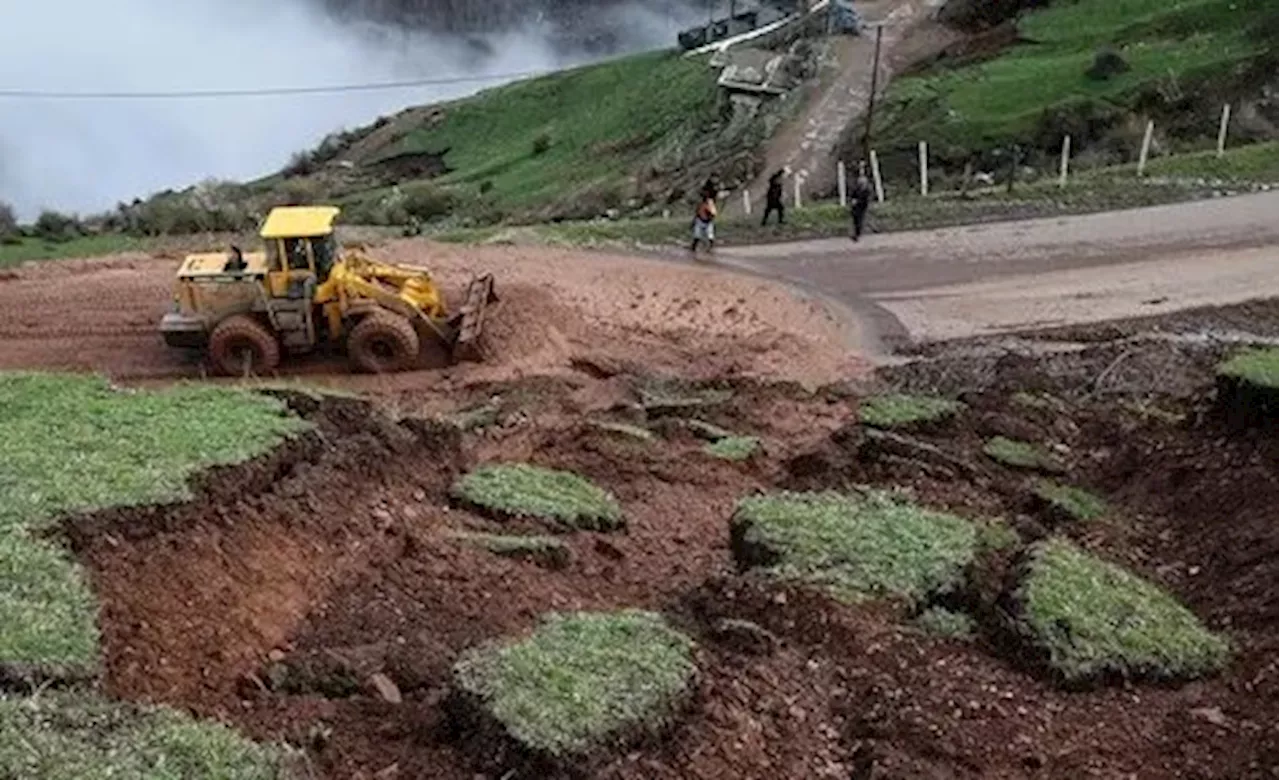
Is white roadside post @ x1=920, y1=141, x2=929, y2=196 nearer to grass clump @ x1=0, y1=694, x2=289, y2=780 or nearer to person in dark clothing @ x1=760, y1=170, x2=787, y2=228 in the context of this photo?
person in dark clothing @ x1=760, y1=170, x2=787, y2=228

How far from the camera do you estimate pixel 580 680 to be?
404 inches

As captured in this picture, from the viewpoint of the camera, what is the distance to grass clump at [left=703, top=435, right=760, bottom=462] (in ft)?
58.5

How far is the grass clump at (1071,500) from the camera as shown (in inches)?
623

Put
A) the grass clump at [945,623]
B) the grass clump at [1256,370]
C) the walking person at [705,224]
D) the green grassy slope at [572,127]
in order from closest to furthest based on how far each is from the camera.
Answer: the grass clump at [945,623] < the grass clump at [1256,370] < the walking person at [705,224] < the green grassy slope at [572,127]

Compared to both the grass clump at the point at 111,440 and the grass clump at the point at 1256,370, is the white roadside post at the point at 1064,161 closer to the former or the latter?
the grass clump at the point at 1256,370

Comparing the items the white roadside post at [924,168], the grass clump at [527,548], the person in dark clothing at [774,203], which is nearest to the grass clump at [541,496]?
the grass clump at [527,548]

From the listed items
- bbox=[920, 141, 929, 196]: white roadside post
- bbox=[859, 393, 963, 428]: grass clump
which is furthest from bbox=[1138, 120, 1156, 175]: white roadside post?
bbox=[859, 393, 963, 428]: grass clump

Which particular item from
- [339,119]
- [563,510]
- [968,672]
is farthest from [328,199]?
[968,672]

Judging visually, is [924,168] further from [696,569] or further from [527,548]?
[527,548]

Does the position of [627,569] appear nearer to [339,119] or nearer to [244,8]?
[339,119]

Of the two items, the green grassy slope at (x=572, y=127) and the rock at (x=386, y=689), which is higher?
the green grassy slope at (x=572, y=127)

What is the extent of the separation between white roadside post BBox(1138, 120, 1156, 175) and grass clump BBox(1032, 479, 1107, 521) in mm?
20291

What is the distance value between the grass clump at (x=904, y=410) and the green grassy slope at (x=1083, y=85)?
69.6 feet

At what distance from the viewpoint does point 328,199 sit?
53188 millimetres
